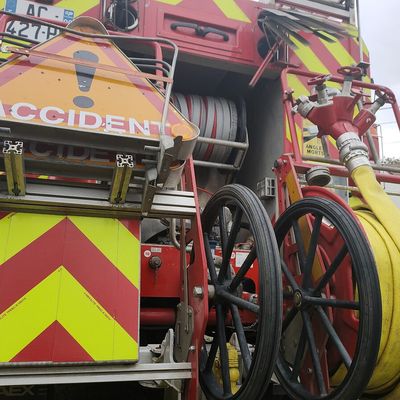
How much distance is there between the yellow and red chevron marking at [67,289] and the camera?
4.88ft

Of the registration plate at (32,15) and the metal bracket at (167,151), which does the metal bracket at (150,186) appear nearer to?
the metal bracket at (167,151)

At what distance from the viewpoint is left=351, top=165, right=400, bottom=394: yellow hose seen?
1.58 metres

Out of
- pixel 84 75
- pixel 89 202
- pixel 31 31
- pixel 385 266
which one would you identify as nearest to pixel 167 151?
pixel 89 202

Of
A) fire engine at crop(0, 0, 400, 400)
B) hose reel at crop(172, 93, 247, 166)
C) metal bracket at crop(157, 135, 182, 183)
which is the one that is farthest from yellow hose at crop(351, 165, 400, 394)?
hose reel at crop(172, 93, 247, 166)

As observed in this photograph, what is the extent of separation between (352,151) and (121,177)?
3.41ft

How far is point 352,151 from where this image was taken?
6.57 feet

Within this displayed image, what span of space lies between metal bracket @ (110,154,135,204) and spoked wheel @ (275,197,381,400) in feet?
2.28

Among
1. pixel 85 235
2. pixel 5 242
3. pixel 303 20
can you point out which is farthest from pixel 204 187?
pixel 5 242

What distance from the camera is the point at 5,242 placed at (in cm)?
159

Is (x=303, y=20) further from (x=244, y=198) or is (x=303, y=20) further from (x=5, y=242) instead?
(x=5, y=242)

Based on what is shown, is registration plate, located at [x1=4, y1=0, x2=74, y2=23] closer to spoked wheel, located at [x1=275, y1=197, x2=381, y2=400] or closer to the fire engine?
the fire engine

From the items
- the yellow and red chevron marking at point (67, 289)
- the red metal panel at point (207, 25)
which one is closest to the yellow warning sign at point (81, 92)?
the yellow and red chevron marking at point (67, 289)

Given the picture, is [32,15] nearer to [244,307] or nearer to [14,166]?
[14,166]

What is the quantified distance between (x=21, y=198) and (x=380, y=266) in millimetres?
1326
